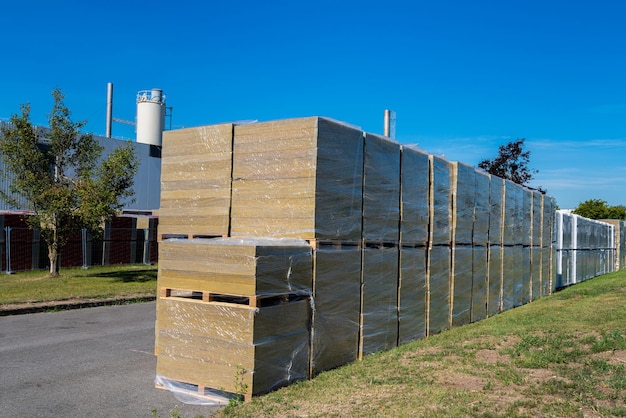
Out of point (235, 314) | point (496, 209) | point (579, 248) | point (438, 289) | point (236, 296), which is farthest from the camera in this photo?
point (579, 248)

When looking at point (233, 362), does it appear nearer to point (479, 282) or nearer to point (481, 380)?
point (481, 380)

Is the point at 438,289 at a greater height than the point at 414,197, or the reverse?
the point at 414,197

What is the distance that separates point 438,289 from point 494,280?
3.44 metres

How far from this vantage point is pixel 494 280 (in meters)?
13.1

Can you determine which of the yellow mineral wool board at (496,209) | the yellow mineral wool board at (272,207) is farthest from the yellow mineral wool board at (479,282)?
the yellow mineral wool board at (272,207)

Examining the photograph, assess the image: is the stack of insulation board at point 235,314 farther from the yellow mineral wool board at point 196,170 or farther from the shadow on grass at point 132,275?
the shadow on grass at point 132,275

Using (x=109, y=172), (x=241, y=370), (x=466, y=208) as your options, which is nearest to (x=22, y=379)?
(x=241, y=370)

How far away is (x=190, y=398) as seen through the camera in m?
6.31

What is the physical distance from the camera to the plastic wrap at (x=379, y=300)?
7973 mm

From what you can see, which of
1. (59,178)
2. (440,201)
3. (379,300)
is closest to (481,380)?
(379,300)

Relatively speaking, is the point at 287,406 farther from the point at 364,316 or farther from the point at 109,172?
the point at 109,172

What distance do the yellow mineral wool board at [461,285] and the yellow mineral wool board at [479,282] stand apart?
253 mm

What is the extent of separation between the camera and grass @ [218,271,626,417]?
536 centimetres

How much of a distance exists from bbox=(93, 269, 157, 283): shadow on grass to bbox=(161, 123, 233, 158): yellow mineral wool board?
1296 cm
